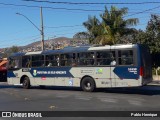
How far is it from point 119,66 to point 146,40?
16.2 m

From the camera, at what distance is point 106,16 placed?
43375 mm

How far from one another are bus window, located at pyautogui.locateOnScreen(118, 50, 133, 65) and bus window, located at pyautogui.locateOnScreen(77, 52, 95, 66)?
1875 millimetres

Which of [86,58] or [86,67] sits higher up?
[86,58]

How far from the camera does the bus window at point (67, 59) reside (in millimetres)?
22438

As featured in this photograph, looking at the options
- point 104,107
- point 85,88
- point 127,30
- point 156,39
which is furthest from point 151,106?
point 127,30

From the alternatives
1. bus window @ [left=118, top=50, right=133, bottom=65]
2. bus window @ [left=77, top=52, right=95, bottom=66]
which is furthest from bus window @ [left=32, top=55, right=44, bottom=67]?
bus window @ [left=118, top=50, right=133, bottom=65]

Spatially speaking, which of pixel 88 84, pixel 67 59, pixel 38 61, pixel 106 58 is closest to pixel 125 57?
pixel 106 58

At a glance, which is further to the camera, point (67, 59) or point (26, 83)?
point (26, 83)

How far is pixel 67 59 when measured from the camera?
22703mm

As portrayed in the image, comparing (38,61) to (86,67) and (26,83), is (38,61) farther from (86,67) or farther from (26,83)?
(86,67)

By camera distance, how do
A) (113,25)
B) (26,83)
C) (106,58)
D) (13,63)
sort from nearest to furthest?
(106,58)
(26,83)
(13,63)
(113,25)

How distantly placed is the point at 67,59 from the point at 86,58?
1485 millimetres

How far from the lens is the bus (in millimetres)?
19734

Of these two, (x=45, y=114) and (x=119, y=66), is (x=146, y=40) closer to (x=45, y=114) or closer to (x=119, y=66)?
(x=119, y=66)
